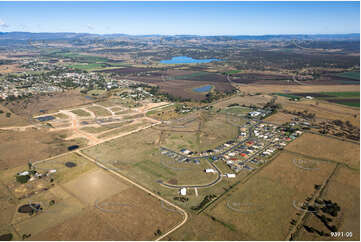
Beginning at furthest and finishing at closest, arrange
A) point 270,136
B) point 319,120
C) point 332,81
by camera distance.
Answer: point 332,81 < point 319,120 < point 270,136

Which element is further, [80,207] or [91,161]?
[91,161]

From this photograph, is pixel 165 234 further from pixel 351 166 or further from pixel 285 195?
pixel 351 166

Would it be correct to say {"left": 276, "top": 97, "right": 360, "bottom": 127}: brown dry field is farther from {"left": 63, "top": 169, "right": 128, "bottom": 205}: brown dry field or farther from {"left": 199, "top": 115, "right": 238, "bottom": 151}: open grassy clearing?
{"left": 63, "top": 169, "right": 128, "bottom": 205}: brown dry field

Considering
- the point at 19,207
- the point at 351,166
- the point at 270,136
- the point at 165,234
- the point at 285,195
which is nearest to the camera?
the point at 165,234

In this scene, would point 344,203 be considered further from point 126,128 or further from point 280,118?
point 126,128

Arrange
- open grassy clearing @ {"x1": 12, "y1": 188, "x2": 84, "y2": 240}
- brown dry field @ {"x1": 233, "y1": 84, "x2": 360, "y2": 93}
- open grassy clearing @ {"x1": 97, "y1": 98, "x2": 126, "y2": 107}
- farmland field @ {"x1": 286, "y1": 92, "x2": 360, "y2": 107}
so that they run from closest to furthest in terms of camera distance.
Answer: open grassy clearing @ {"x1": 12, "y1": 188, "x2": 84, "y2": 240} → farmland field @ {"x1": 286, "y1": 92, "x2": 360, "y2": 107} → open grassy clearing @ {"x1": 97, "y1": 98, "x2": 126, "y2": 107} → brown dry field @ {"x1": 233, "y1": 84, "x2": 360, "y2": 93}

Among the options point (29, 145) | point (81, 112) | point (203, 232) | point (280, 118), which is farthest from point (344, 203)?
point (81, 112)

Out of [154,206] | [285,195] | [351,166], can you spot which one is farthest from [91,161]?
[351,166]

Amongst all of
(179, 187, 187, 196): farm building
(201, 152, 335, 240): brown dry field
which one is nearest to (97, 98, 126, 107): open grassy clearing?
(179, 187, 187, 196): farm building
